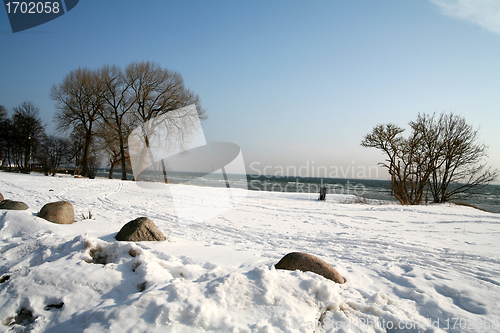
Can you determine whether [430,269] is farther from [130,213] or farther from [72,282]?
[130,213]

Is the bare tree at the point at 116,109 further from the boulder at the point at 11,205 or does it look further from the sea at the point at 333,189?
the boulder at the point at 11,205

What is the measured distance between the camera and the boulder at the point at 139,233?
4.20 m

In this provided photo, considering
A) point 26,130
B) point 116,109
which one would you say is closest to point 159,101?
point 116,109

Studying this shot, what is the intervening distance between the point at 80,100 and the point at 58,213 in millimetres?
21574

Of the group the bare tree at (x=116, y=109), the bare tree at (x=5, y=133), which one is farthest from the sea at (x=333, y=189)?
the bare tree at (x=5, y=133)

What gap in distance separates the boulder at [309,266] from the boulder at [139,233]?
2.41 meters

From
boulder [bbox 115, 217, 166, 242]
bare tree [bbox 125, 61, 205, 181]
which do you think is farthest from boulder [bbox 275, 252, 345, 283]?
bare tree [bbox 125, 61, 205, 181]

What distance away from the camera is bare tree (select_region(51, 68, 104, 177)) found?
22.1 meters

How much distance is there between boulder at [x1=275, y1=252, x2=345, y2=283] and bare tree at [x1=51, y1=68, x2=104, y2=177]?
2510cm

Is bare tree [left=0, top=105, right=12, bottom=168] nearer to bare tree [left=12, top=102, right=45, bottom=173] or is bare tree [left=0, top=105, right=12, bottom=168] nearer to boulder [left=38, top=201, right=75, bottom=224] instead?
bare tree [left=12, top=102, right=45, bottom=173]

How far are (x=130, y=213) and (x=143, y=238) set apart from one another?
4219mm

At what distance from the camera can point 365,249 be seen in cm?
492

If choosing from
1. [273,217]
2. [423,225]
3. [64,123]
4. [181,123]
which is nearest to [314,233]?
[273,217]

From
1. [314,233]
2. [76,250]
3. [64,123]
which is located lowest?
[314,233]
